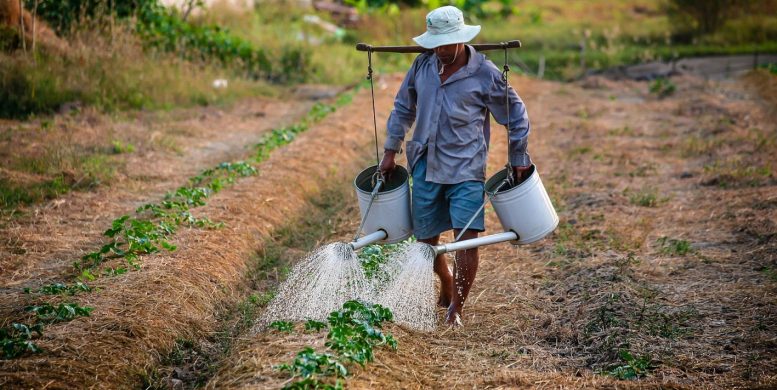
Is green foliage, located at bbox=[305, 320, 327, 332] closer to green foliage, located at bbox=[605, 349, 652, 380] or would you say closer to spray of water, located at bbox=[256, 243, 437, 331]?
spray of water, located at bbox=[256, 243, 437, 331]

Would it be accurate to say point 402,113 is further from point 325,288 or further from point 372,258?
point 325,288

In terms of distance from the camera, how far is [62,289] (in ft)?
16.0

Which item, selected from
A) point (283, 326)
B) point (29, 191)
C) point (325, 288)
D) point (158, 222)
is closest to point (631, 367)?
point (325, 288)

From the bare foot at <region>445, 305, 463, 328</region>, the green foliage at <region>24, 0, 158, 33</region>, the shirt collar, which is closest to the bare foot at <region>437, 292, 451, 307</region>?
the bare foot at <region>445, 305, 463, 328</region>

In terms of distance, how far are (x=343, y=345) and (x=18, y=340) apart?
153 centimetres

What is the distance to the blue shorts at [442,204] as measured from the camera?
4.64 meters

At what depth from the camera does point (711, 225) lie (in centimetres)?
682

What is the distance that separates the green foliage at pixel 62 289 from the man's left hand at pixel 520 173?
8.15 ft

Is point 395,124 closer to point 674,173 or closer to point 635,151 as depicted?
point 674,173

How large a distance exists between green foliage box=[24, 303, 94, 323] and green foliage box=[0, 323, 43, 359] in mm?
170

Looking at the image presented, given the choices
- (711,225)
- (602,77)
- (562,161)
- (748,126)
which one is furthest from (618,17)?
(711,225)

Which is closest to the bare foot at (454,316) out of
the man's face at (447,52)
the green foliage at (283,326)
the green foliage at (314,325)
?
the green foliage at (314,325)

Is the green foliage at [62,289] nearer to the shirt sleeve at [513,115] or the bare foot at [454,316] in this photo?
the bare foot at [454,316]

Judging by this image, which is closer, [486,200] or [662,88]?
[486,200]
